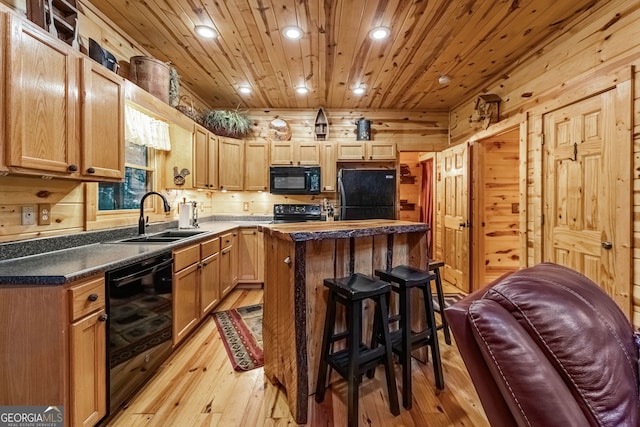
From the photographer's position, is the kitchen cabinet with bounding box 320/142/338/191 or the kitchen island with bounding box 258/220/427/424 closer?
the kitchen island with bounding box 258/220/427/424

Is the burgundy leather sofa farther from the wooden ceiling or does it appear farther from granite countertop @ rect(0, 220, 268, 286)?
the wooden ceiling

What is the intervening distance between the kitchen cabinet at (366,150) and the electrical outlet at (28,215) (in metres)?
3.45

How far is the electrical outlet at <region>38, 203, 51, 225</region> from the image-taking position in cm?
185

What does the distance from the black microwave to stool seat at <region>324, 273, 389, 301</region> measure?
2.58m

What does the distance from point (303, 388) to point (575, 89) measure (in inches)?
121

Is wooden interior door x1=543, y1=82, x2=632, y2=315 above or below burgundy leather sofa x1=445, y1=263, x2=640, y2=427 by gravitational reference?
above

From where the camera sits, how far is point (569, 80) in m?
2.46

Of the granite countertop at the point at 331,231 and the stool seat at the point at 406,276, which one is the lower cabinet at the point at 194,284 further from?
the stool seat at the point at 406,276

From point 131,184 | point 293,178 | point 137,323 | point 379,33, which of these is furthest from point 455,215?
point 131,184

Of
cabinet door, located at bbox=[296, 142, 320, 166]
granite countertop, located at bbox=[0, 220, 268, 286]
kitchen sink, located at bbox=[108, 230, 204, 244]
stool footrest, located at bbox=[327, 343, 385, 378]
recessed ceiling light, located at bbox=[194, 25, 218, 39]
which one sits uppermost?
recessed ceiling light, located at bbox=[194, 25, 218, 39]

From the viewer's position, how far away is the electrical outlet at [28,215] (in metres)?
1.75

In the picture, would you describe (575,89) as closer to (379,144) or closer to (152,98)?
(379,144)

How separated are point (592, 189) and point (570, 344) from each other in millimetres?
2158

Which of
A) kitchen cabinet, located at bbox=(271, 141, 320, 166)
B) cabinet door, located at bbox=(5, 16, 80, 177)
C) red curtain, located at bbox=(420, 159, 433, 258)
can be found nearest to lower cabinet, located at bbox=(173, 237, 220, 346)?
cabinet door, located at bbox=(5, 16, 80, 177)
